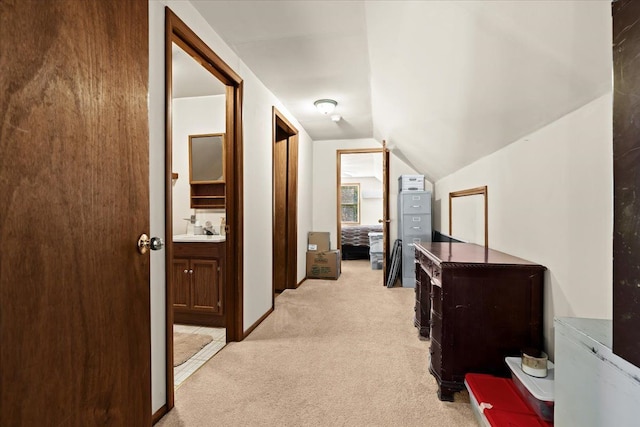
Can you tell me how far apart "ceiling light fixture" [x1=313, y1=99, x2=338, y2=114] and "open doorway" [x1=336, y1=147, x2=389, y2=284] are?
1.68 metres

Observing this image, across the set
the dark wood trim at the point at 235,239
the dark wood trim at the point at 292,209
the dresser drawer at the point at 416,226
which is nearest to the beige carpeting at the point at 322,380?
the dark wood trim at the point at 235,239

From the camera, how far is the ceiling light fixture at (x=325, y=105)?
3.53 m

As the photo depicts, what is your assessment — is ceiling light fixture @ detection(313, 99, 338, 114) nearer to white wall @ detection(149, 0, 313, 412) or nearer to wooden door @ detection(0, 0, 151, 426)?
white wall @ detection(149, 0, 313, 412)

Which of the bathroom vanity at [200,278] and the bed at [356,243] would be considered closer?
the bathroom vanity at [200,278]

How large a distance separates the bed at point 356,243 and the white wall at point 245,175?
103 inches

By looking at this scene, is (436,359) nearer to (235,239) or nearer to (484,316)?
(484,316)

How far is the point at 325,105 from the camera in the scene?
356 cm

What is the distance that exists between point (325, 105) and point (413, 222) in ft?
6.66

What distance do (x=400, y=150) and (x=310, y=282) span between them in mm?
2423

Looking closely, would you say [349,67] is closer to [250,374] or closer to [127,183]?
[127,183]

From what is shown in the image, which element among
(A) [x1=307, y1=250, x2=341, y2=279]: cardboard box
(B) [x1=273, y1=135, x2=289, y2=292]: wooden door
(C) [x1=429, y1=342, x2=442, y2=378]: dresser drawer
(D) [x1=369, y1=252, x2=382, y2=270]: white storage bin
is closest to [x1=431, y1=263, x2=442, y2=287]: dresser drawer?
(C) [x1=429, y1=342, x2=442, y2=378]: dresser drawer

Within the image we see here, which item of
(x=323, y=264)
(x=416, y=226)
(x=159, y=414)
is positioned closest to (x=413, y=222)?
(x=416, y=226)

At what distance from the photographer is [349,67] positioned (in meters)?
2.74

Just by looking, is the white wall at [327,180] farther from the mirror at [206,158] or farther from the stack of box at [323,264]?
the mirror at [206,158]
